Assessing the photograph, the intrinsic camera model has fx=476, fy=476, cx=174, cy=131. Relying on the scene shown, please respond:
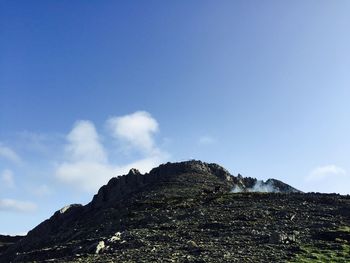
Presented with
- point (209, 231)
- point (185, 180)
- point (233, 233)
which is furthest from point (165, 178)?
point (233, 233)

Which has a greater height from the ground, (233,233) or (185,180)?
(185,180)

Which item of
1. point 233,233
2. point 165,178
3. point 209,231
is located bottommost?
point 233,233

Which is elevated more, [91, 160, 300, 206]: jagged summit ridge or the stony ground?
[91, 160, 300, 206]: jagged summit ridge

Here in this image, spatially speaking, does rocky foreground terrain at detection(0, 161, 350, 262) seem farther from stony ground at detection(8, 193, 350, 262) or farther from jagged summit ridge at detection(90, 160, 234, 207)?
jagged summit ridge at detection(90, 160, 234, 207)

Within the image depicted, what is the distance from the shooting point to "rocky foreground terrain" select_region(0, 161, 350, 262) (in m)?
46.3

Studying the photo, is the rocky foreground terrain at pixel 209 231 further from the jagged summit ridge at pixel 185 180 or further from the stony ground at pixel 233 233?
the jagged summit ridge at pixel 185 180

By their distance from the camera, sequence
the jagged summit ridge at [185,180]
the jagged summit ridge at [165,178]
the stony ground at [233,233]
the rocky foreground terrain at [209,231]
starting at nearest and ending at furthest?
the stony ground at [233,233] → the rocky foreground terrain at [209,231] → the jagged summit ridge at [185,180] → the jagged summit ridge at [165,178]

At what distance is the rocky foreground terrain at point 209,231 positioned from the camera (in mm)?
46281

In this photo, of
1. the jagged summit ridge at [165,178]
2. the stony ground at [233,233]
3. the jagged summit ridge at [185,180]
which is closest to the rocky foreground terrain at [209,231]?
the stony ground at [233,233]

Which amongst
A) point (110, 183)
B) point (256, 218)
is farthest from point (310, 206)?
point (110, 183)

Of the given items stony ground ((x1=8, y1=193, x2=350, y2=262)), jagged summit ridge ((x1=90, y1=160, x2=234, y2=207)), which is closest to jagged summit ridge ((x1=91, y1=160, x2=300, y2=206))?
jagged summit ridge ((x1=90, y1=160, x2=234, y2=207))

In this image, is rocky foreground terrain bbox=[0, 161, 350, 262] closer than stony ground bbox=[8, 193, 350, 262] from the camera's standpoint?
No

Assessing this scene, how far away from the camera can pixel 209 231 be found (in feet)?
194

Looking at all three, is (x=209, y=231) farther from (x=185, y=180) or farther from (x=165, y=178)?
(x=165, y=178)
